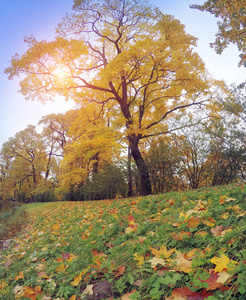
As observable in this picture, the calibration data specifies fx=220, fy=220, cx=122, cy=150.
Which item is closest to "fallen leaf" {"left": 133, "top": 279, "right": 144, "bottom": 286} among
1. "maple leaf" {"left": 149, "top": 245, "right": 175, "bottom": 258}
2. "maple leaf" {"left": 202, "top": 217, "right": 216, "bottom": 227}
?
"maple leaf" {"left": 149, "top": 245, "right": 175, "bottom": 258}

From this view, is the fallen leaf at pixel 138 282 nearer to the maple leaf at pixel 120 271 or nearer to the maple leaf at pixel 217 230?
the maple leaf at pixel 120 271

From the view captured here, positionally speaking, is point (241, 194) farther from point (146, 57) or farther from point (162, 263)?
point (146, 57)

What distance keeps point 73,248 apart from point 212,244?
218 centimetres

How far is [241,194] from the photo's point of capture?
315 centimetres

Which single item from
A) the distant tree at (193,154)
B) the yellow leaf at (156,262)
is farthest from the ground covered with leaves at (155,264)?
the distant tree at (193,154)

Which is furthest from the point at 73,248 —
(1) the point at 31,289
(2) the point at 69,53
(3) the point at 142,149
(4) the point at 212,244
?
(3) the point at 142,149

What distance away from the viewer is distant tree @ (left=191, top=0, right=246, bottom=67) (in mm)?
6410

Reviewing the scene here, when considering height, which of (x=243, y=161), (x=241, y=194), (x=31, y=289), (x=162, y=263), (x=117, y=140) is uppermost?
(x=117, y=140)

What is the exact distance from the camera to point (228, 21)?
23.2ft

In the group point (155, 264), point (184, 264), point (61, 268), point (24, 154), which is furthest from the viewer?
point (24, 154)

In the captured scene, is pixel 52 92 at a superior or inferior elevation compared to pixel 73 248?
superior

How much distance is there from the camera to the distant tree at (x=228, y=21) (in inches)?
252

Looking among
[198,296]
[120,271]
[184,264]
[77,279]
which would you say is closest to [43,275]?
[77,279]

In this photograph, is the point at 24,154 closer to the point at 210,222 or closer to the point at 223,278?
the point at 210,222
